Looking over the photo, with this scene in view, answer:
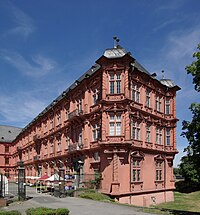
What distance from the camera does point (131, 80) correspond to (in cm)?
3003

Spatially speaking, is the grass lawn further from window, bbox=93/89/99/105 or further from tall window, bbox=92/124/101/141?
window, bbox=93/89/99/105

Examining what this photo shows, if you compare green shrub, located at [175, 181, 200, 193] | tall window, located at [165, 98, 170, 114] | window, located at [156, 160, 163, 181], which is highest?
tall window, located at [165, 98, 170, 114]

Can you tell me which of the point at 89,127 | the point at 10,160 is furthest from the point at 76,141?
the point at 10,160

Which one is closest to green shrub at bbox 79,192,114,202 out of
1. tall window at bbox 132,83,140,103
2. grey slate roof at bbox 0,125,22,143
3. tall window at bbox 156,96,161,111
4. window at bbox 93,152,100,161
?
window at bbox 93,152,100,161

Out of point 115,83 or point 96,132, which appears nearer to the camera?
point 115,83

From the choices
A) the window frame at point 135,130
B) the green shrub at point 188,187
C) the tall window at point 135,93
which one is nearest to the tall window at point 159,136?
the window frame at point 135,130

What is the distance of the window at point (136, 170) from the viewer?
94.0 ft

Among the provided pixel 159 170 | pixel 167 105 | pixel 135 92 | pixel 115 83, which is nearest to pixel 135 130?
pixel 135 92

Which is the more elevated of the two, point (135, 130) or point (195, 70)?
point (195, 70)

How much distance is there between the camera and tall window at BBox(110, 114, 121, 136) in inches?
1075

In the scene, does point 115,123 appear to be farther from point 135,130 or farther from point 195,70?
point 195,70

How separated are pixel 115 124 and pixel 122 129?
0.85 meters

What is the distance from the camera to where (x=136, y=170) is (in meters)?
29.1

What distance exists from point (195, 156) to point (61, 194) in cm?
1217
